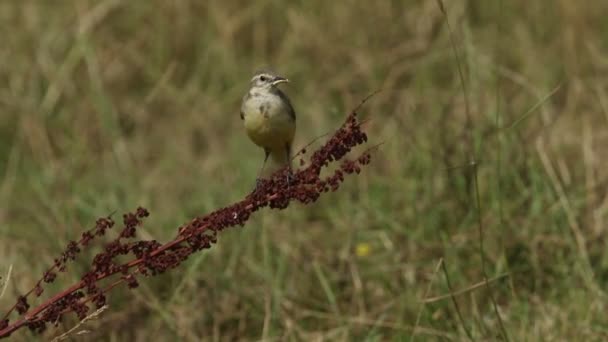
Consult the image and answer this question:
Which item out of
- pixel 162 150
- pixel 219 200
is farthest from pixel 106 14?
pixel 219 200

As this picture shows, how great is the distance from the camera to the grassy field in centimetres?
500

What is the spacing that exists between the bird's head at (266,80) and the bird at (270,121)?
0.02 meters

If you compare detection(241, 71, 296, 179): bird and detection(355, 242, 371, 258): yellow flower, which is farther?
detection(355, 242, 371, 258): yellow flower

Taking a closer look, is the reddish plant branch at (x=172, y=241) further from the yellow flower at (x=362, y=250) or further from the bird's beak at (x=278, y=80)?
the yellow flower at (x=362, y=250)

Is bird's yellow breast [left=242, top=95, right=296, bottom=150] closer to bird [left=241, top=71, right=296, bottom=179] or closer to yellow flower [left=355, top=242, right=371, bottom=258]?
bird [left=241, top=71, right=296, bottom=179]

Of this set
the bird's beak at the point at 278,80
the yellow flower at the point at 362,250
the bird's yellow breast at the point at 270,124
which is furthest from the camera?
the yellow flower at the point at 362,250

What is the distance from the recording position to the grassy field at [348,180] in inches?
197

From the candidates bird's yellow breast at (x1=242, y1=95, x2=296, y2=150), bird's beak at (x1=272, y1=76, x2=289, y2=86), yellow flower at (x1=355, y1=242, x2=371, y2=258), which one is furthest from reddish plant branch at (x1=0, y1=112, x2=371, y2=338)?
yellow flower at (x1=355, y1=242, x2=371, y2=258)

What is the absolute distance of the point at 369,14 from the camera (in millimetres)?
7668

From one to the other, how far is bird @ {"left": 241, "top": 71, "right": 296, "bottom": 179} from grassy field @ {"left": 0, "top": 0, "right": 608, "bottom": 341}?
0.46 meters

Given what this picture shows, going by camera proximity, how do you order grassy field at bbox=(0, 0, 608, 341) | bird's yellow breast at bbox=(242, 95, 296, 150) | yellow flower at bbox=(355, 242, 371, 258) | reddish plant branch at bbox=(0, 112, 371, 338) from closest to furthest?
reddish plant branch at bbox=(0, 112, 371, 338)
bird's yellow breast at bbox=(242, 95, 296, 150)
grassy field at bbox=(0, 0, 608, 341)
yellow flower at bbox=(355, 242, 371, 258)

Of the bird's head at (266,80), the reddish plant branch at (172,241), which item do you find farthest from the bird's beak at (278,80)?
the reddish plant branch at (172,241)

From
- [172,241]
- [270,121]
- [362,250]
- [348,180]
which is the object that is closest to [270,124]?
[270,121]

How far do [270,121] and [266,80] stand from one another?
0.43m
